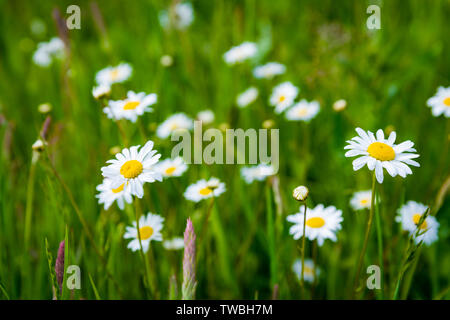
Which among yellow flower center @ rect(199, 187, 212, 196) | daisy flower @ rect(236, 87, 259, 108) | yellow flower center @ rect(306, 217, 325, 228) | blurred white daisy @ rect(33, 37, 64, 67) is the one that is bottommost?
yellow flower center @ rect(306, 217, 325, 228)

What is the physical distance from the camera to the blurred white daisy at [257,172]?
3.80 feet


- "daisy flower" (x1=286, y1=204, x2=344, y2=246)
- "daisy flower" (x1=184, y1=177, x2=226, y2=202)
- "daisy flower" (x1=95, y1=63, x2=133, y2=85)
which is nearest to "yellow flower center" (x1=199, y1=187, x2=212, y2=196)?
"daisy flower" (x1=184, y1=177, x2=226, y2=202)

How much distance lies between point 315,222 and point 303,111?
51cm

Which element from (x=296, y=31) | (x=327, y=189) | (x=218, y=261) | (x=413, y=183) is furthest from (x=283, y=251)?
(x=296, y=31)

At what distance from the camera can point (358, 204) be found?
1.09 metres

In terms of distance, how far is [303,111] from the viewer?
133 centimetres

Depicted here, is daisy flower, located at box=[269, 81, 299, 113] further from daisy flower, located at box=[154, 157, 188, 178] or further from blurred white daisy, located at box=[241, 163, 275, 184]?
daisy flower, located at box=[154, 157, 188, 178]

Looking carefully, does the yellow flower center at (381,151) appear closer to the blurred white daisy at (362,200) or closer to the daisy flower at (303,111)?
the blurred white daisy at (362,200)

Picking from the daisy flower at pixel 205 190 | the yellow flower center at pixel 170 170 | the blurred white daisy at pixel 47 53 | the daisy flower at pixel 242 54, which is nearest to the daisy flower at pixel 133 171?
the daisy flower at pixel 205 190

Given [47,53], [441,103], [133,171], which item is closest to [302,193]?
[133,171]

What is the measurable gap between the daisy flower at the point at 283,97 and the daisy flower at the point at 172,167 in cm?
37

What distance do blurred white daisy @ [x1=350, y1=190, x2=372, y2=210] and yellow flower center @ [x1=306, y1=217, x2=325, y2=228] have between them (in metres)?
0.19

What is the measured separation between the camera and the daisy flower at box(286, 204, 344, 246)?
0.88 metres

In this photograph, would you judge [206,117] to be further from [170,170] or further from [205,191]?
[205,191]
